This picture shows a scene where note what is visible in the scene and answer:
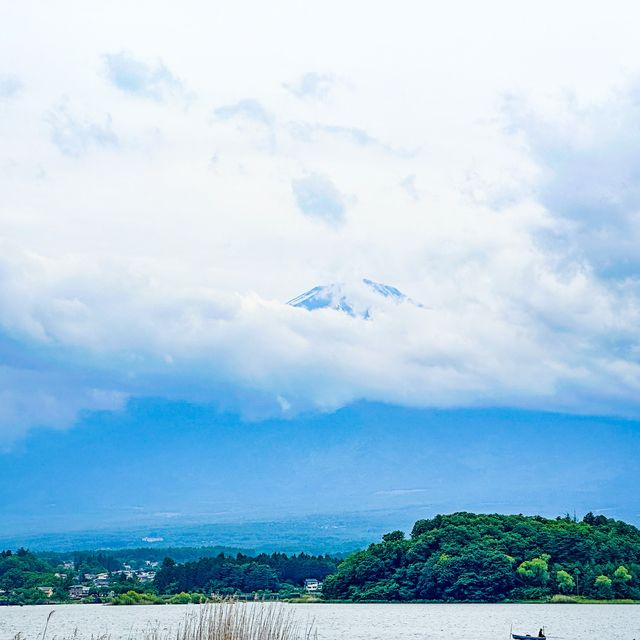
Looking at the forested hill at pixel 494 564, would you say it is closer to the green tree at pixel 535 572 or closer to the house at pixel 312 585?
the green tree at pixel 535 572

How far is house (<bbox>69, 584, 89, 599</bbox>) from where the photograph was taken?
8680 cm

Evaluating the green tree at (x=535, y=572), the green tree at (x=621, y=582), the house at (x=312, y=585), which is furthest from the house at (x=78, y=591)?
the green tree at (x=621, y=582)

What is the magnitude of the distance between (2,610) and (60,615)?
9405mm

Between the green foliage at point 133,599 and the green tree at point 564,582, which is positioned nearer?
the green tree at point 564,582

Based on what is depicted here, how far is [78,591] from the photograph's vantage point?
291 ft

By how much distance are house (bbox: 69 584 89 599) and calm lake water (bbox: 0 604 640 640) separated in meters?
6.39

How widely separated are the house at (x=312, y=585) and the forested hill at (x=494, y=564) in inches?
207

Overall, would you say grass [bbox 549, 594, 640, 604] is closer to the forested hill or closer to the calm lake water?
the forested hill

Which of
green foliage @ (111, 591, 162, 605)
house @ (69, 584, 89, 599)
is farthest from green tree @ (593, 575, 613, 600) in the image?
house @ (69, 584, 89, 599)

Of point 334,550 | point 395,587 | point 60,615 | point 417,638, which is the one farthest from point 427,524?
point 334,550

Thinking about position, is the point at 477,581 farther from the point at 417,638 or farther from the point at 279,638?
the point at 279,638

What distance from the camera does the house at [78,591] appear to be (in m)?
86.8

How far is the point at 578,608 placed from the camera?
70500mm

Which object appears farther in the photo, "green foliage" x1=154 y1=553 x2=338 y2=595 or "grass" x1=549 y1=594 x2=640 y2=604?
"green foliage" x1=154 y1=553 x2=338 y2=595
